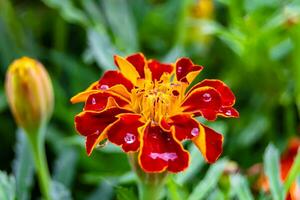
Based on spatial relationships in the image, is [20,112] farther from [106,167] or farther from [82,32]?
[82,32]

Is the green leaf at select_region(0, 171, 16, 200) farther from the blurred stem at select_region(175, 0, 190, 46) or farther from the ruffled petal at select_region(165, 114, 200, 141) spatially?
the blurred stem at select_region(175, 0, 190, 46)

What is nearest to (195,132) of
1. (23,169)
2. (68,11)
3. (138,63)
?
(138,63)

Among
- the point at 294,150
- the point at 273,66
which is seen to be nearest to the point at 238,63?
the point at 273,66

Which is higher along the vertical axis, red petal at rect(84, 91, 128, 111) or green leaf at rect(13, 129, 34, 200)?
red petal at rect(84, 91, 128, 111)

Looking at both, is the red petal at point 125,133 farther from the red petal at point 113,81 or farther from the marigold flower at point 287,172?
the marigold flower at point 287,172

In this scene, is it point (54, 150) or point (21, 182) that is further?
point (54, 150)

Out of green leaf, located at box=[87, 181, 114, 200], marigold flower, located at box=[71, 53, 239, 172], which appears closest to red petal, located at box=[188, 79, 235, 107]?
marigold flower, located at box=[71, 53, 239, 172]

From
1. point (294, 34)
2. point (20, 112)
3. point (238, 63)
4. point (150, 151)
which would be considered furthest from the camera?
point (238, 63)
